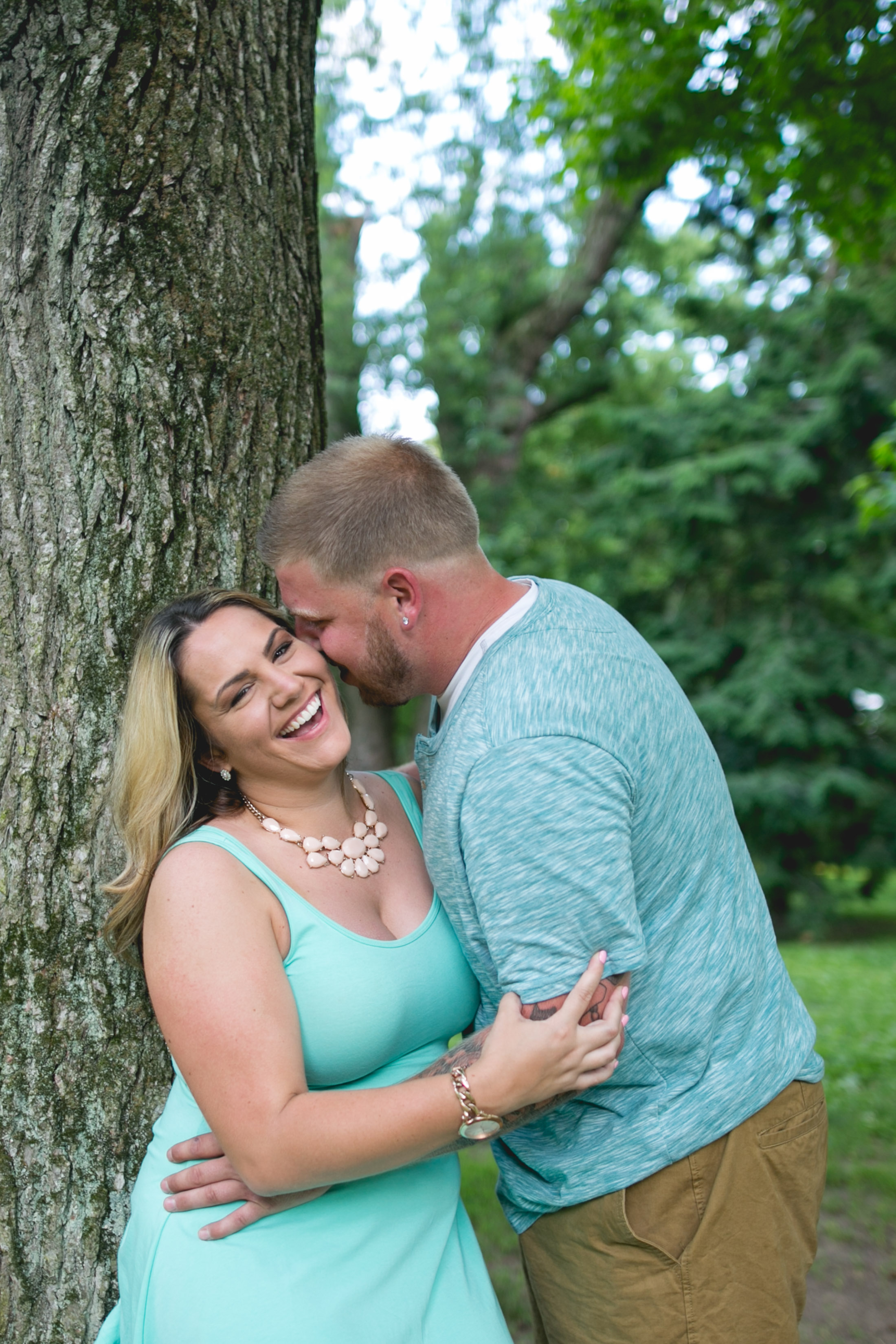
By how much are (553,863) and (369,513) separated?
0.92 m

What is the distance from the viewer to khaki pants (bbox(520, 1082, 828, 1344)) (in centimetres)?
212

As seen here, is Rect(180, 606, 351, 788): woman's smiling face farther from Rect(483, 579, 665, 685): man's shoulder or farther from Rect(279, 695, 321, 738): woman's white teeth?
Rect(483, 579, 665, 685): man's shoulder

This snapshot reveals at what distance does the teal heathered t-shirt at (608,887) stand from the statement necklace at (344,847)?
22cm

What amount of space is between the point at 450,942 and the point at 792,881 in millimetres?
11875

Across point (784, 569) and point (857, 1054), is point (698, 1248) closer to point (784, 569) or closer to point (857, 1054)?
point (857, 1054)

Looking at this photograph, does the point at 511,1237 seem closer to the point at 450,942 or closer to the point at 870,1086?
the point at 450,942

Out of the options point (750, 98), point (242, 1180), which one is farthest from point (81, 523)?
point (750, 98)

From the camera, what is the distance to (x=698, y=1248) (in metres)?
2.12

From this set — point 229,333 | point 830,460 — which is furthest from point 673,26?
point 830,460

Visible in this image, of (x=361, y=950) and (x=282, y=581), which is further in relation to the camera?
(x=282, y=581)

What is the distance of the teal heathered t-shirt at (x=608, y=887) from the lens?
187 centimetres

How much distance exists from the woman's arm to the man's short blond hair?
0.85 meters

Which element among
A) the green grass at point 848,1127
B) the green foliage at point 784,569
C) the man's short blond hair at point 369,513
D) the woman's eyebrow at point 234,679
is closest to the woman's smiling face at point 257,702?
the woman's eyebrow at point 234,679

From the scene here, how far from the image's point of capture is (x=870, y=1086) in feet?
22.3
